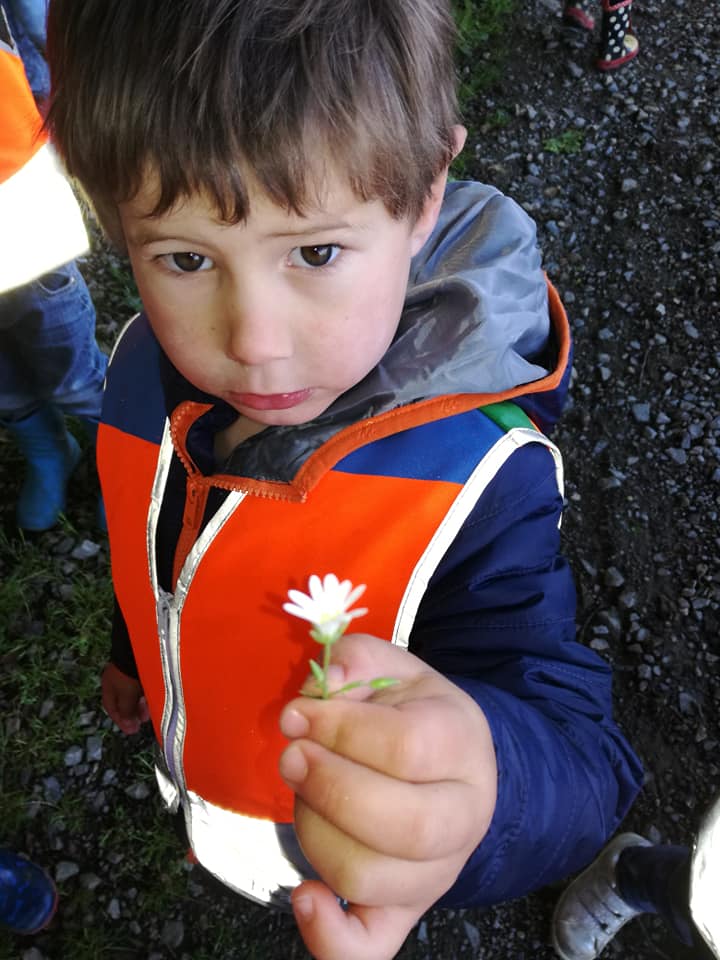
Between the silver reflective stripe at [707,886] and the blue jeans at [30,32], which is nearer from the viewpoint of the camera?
the silver reflective stripe at [707,886]

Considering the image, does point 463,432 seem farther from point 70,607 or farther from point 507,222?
point 70,607

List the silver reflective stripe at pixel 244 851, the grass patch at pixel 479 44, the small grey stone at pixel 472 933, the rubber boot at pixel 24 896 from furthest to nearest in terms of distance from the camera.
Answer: the grass patch at pixel 479 44 < the small grey stone at pixel 472 933 < the rubber boot at pixel 24 896 < the silver reflective stripe at pixel 244 851

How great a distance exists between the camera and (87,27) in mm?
1434

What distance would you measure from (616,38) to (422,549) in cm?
452

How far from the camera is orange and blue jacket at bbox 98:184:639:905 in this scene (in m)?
1.42

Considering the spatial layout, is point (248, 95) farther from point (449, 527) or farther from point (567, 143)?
point (567, 143)

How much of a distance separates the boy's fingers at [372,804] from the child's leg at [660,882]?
1.71m

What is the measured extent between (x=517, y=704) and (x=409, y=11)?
121cm

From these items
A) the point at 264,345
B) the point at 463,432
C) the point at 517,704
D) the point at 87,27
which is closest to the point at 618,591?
the point at 463,432

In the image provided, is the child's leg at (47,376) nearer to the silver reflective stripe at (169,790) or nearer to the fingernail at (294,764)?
the silver reflective stripe at (169,790)

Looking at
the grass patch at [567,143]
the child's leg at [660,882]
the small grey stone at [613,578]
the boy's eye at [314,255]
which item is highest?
the boy's eye at [314,255]

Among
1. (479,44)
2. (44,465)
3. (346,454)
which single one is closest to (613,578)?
(346,454)

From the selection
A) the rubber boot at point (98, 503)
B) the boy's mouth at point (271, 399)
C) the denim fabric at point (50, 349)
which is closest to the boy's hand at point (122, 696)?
the rubber boot at point (98, 503)

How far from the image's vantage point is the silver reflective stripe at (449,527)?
1.60 m
